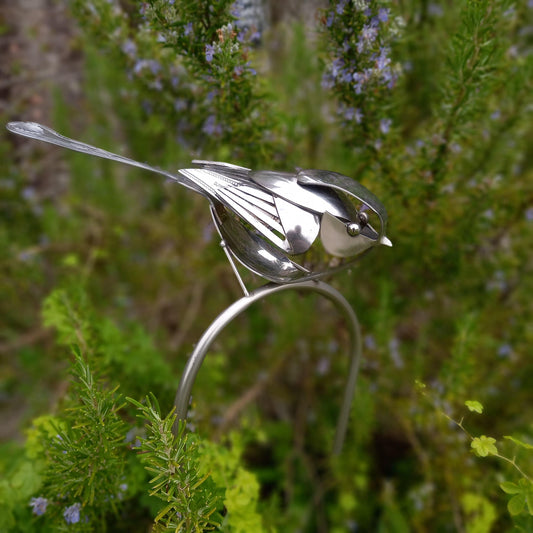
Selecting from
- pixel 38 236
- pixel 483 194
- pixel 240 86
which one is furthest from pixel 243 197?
pixel 38 236

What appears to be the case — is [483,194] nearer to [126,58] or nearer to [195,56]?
[195,56]

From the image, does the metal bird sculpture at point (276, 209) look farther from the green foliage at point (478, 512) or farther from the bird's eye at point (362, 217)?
the green foliage at point (478, 512)

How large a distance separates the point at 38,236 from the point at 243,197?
1198 millimetres

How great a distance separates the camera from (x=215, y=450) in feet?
1.96

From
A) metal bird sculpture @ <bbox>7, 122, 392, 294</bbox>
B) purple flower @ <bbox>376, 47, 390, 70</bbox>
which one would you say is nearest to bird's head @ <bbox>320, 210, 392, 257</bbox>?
metal bird sculpture @ <bbox>7, 122, 392, 294</bbox>

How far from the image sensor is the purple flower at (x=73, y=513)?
0.50 m

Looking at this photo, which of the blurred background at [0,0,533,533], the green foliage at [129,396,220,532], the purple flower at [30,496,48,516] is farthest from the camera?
the blurred background at [0,0,533,533]

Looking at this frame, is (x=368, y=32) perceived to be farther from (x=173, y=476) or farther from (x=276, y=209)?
(x=173, y=476)

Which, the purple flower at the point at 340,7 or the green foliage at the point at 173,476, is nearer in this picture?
the green foliage at the point at 173,476

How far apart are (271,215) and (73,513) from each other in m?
0.44

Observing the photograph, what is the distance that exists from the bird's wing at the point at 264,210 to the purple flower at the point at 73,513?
16.3 inches

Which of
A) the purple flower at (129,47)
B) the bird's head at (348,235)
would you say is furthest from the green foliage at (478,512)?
the purple flower at (129,47)

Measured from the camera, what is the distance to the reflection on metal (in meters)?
0.47

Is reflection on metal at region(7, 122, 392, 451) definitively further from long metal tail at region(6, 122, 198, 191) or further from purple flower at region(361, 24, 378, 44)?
purple flower at region(361, 24, 378, 44)
